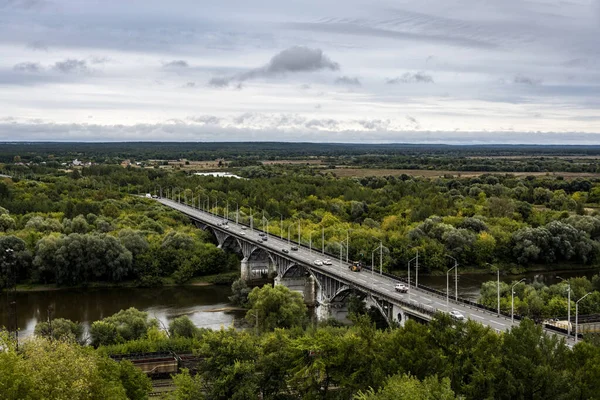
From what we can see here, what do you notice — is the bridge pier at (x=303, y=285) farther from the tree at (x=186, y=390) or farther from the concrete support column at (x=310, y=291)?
the tree at (x=186, y=390)

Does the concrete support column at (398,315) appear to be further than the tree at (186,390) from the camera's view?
Yes

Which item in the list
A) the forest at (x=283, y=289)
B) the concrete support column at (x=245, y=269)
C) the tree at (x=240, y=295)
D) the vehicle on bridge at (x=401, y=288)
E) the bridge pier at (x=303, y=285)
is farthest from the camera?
the concrete support column at (x=245, y=269)

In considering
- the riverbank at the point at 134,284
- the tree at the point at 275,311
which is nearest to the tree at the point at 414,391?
the tree at the point at 275,311

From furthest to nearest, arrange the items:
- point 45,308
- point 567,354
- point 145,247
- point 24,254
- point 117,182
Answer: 1. point 117,182
2. point 145,247
3. point 24,254
4. point 45,308
5. point 567,354

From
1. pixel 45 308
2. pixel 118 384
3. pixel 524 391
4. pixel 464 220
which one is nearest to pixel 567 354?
pixel 524 391

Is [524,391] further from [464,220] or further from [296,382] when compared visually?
[464,220]

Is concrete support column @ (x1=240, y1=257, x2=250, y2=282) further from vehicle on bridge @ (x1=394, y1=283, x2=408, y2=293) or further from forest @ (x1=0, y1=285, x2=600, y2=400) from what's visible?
forest @ (x1=0, y1=285, x2=600, y2=400)

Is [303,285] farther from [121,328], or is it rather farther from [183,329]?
[121,328]

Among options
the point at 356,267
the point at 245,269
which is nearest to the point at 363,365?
the point at 356,267
